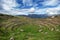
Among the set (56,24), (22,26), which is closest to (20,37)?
(22,26)

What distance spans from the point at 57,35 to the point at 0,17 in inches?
33.9

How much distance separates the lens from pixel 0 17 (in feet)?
7.83

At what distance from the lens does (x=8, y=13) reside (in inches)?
94.7

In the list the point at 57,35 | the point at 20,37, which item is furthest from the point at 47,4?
the point at 20,37

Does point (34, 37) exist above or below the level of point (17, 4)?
below

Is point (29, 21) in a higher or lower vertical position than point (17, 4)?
lower

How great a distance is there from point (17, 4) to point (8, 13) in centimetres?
19

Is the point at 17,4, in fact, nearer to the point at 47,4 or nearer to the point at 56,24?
the point at 47,4

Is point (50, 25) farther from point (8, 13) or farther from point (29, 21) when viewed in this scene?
point (8, 13)

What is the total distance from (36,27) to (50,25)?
207 millimetres

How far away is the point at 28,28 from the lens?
7.73ft

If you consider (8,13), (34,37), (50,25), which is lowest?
(34,37)

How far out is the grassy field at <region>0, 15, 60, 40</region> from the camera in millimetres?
2320

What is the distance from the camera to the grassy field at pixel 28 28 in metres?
2.32
